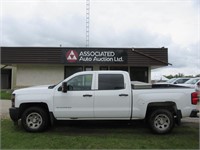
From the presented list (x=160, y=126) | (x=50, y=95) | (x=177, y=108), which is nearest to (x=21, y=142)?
(x=50, y=95)

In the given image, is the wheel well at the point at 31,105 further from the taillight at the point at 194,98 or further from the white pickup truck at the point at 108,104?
the taillight at the point at 194,98

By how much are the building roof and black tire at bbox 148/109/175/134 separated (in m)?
13.1

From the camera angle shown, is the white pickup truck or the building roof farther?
the building roof

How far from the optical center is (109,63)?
2134cm

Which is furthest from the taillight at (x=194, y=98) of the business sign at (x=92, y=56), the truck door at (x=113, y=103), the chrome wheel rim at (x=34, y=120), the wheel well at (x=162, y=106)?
the business sign at (x=92, y=56)

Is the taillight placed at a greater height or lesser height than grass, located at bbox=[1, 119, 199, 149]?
greater

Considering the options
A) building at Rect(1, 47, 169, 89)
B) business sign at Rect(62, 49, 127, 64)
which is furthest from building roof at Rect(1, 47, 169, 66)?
business sign at Rect(62, 49, 127, 64)

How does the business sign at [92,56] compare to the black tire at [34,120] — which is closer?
the black tire at [34,120]

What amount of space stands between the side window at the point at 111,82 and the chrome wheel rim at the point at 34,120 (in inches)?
84.9

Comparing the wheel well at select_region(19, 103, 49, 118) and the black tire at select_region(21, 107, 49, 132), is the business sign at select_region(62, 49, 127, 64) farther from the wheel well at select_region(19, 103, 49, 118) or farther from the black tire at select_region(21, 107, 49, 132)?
the black tire at select_region(21, 107, 49, 132)

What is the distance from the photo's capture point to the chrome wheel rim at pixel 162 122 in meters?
8.38

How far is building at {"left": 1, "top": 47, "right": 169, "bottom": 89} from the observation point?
21.2 m

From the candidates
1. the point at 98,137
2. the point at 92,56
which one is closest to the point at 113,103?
the point at 98,137

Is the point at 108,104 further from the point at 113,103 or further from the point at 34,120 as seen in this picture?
the point at 34,120
